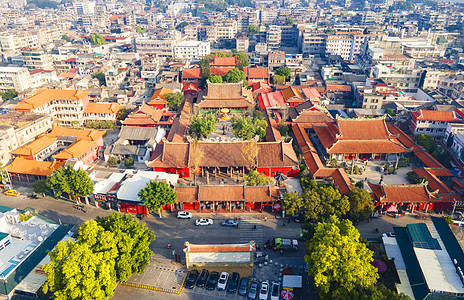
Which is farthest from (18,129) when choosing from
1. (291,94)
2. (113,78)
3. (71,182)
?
(291,94)

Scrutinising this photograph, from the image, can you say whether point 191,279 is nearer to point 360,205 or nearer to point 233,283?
point 233,283

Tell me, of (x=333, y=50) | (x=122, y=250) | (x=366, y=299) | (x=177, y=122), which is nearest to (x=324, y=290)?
(x=366, y=299)

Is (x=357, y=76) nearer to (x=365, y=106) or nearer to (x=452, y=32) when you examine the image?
(x=365, y=106)

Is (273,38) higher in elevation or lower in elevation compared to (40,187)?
higher

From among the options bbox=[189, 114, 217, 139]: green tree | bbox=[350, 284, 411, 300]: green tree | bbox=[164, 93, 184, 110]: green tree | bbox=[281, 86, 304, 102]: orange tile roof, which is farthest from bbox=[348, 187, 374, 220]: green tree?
bbox=[164, 93, 184, 110]: green tree

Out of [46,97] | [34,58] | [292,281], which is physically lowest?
[292,281]

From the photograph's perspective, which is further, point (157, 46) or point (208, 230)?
point (157, 46)
